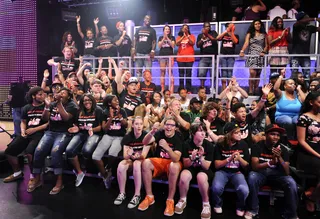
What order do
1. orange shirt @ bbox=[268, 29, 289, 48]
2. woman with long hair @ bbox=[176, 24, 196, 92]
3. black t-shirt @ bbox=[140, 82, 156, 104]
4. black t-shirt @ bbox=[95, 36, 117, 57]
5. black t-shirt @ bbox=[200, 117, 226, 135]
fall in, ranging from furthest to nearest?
Answer: 1. black t-shirt @ bbox=[95, 36, 117, 57]
2. woman with long hair @ bbox=[176, 24, 196, 92]
3. orange shirt @ bbox=[268, 29, 289, 48]
4. black t-shirt @ bbox=[140, 82, 156, 104]
5. black t-shirt @ bbox=[200, 117, 226, 135]

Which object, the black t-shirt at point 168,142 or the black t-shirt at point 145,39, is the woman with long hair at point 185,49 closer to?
the black t-shirt at point 145,39

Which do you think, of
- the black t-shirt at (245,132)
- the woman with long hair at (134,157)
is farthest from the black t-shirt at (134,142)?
A: the black t-shirt at (245,132)

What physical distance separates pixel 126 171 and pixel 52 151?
1160 millimetres

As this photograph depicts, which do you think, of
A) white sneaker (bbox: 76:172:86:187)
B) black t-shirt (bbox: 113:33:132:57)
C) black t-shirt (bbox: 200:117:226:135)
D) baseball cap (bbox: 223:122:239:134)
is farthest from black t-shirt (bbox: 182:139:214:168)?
black t-shirt (bbox: 113:33:132:57)

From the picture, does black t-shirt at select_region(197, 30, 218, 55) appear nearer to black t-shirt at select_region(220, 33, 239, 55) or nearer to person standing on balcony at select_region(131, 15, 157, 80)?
black t-shirt at select_region(220, 33, 239, 55)

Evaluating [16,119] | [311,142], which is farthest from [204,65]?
[16,119]

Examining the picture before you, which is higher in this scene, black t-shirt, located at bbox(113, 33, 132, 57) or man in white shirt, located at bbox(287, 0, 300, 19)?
man in white shirt, located at bbox(287, 0, 300, 19)

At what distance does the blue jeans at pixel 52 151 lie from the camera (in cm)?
412

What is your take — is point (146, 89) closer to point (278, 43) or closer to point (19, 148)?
point (19, 148)

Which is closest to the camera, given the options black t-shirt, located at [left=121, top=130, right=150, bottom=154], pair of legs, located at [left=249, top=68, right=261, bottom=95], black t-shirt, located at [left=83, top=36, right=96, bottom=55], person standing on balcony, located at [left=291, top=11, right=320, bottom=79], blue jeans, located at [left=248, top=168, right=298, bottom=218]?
blue jeans, located at [left=248, top=168, right=298, bottom=218]

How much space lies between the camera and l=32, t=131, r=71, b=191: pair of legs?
4102mm

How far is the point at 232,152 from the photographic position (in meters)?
3.41

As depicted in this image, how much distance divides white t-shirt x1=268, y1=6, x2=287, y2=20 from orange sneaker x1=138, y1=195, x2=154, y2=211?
5.54m

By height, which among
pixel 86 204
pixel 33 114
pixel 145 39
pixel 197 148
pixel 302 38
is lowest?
pixel 86 204
